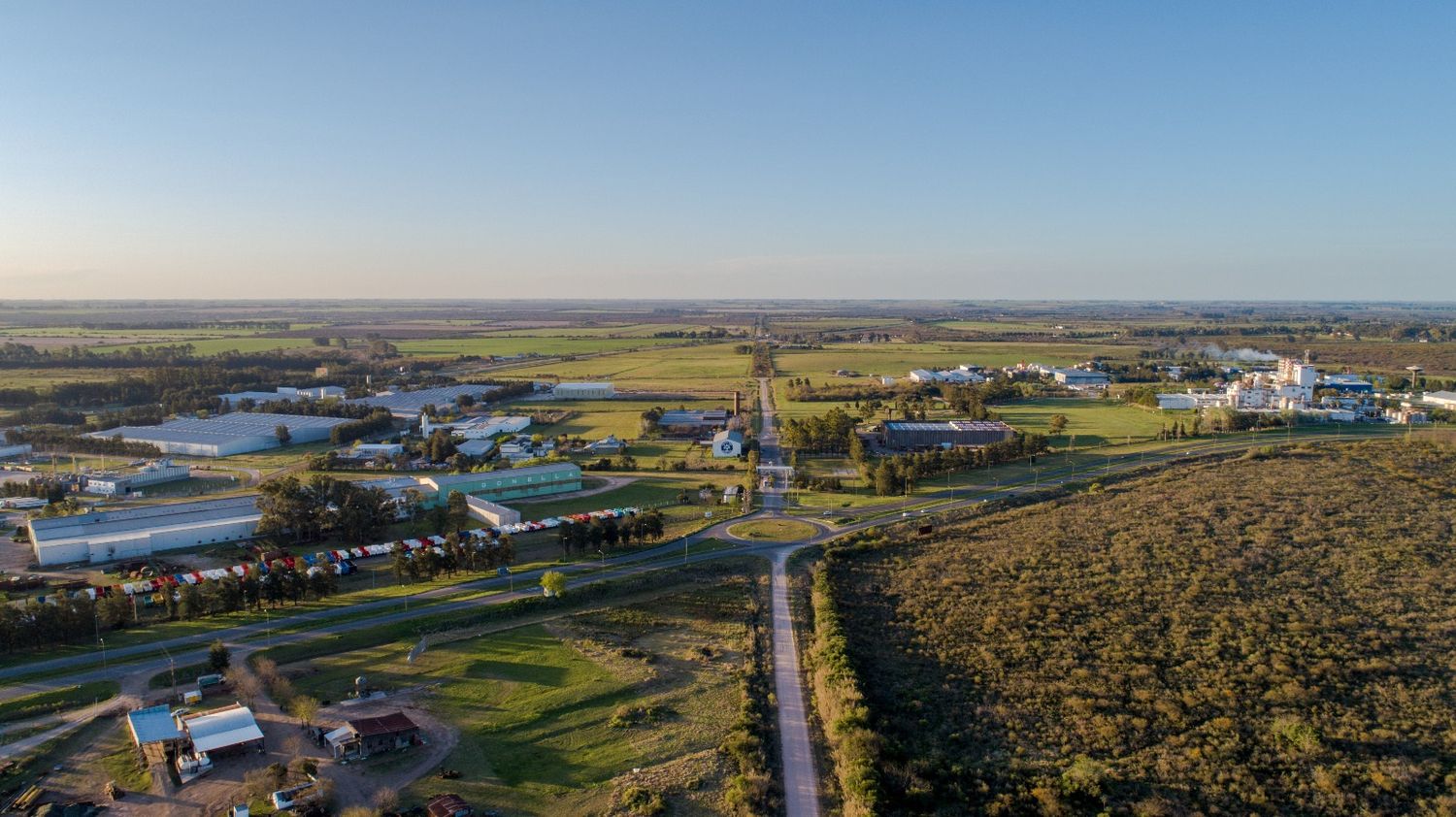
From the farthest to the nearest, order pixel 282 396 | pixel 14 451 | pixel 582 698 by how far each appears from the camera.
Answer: pixel 282 396
pixel 14 451
pixel 582 698

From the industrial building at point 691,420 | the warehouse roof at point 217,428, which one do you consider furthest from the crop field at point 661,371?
the warehouse roof at point 217,428

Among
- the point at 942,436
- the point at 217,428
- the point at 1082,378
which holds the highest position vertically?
the point at 1082,378

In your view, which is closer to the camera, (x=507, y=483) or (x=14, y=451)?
(x=507, y=483)

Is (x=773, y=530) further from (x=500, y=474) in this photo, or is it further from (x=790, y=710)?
(x=790, y=710)

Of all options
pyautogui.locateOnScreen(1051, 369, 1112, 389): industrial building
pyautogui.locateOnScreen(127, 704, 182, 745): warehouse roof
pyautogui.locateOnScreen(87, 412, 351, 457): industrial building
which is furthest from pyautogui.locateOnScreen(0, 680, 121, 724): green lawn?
pyautogui.locateOnScreen(1051, 369, 1112, 389): industrial building

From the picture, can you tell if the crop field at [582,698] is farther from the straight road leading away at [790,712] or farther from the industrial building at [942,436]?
the industrial building at [942,436]

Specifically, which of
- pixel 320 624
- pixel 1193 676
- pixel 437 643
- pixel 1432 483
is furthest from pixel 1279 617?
pixel 320 624

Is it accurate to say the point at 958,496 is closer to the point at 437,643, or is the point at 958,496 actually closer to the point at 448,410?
the point at 437,643

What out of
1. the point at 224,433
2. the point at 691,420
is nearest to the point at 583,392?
the point at 691,420
